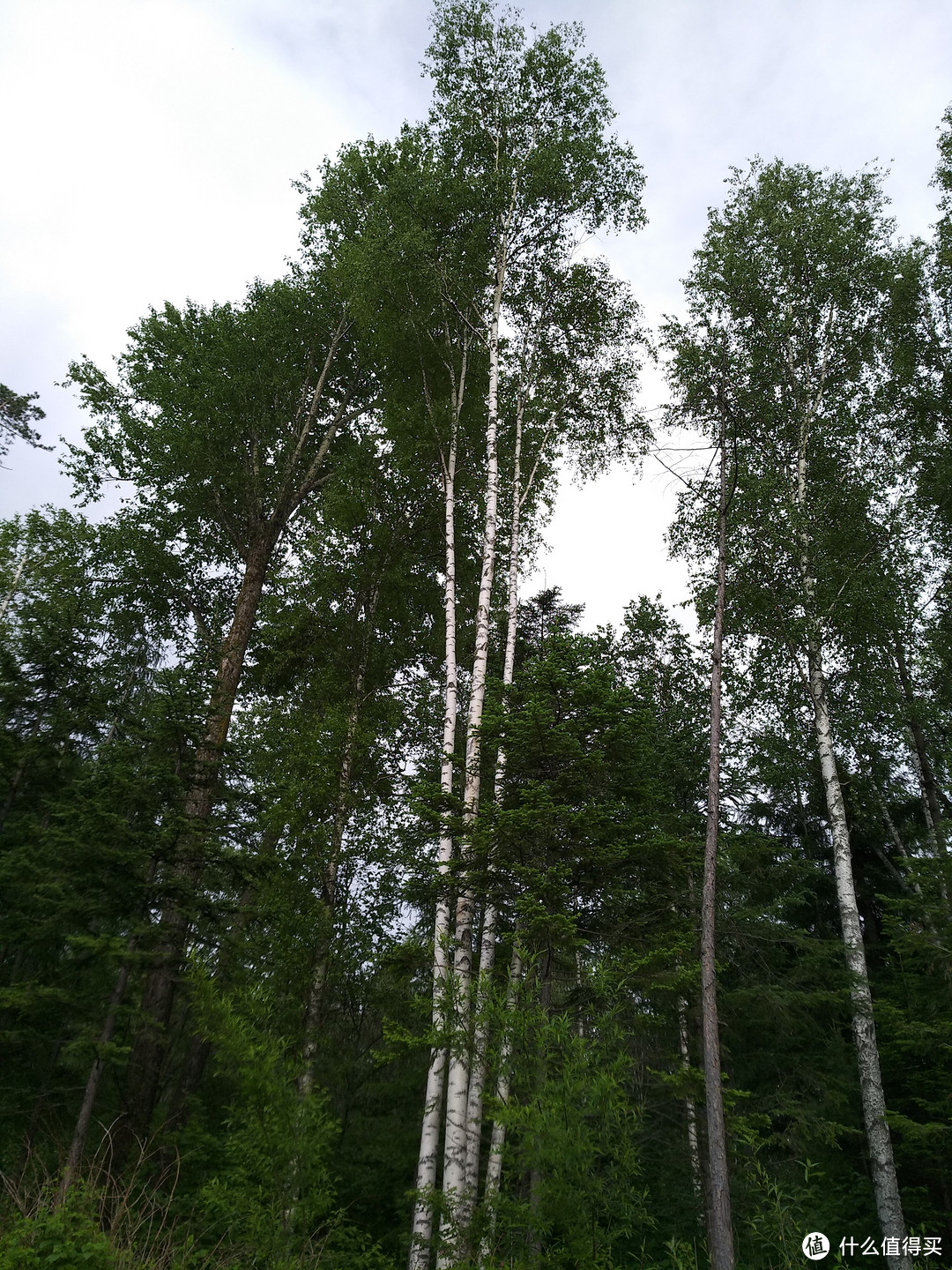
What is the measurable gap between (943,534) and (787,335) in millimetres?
5093

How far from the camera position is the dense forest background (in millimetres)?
7434

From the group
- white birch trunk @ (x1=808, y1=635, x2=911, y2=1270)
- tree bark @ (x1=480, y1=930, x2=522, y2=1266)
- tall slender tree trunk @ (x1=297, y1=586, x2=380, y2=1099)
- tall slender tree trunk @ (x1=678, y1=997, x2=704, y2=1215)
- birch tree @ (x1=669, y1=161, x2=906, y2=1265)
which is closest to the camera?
tree bark @ (x1=480, y1=930, x2=522, y2=1266)

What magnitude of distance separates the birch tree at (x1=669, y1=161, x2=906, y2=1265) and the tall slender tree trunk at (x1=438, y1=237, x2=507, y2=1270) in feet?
11.4

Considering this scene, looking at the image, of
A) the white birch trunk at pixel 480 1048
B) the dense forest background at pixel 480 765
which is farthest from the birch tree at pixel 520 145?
the white birch trunk at pixel 480 1048

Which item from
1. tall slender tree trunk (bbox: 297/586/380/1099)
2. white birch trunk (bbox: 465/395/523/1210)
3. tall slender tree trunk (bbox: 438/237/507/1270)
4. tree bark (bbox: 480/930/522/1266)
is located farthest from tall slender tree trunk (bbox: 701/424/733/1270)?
tall slender tree trunk (bbox: 297/586/380/1099)

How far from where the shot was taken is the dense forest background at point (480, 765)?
7434 mm

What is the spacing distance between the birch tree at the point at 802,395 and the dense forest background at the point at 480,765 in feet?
0.34

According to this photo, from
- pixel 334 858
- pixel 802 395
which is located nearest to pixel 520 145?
pixel 802 395

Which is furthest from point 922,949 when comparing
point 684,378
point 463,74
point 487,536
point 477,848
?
point 463,74

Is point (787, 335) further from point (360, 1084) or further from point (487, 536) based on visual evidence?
point (360, 1084)

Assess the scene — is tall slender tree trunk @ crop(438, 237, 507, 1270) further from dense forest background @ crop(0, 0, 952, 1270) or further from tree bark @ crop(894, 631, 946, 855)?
tree bark @ crop(894, 631, 946, 855)

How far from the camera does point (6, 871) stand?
8.28 metres

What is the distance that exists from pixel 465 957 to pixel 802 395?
12.6 metres

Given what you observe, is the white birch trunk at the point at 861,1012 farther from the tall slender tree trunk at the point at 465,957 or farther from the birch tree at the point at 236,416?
the birch tree at the point at 236,416
